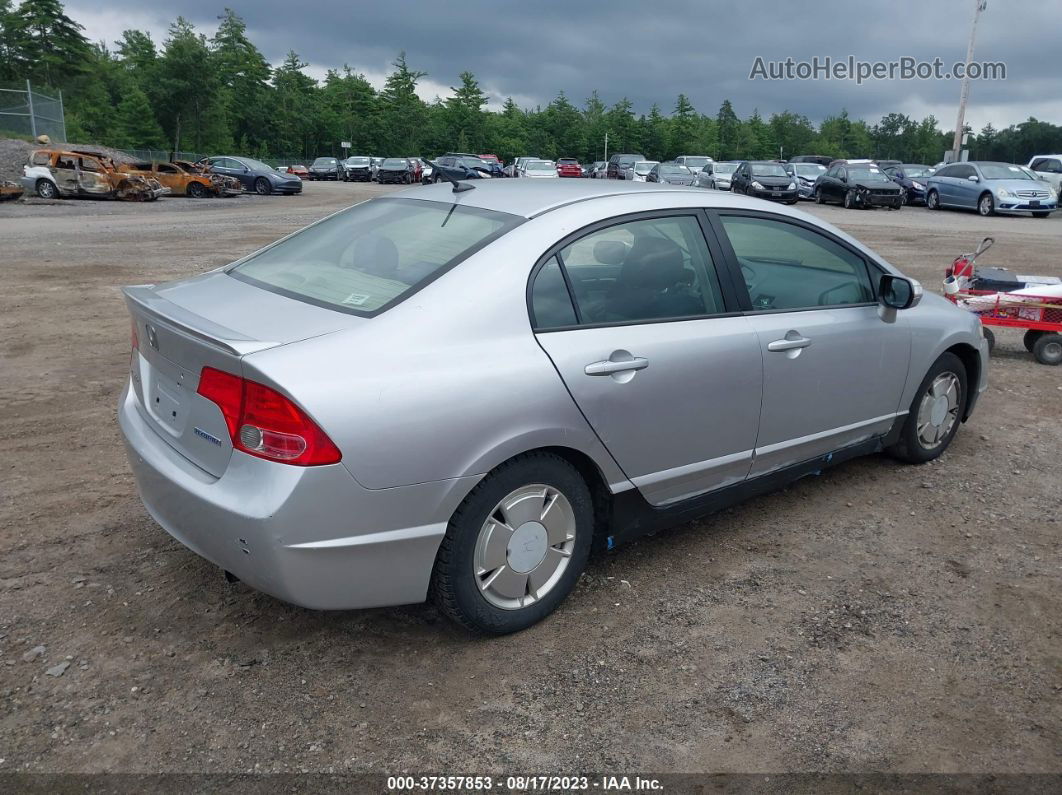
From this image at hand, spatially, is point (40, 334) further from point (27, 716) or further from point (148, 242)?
point (148, 242)

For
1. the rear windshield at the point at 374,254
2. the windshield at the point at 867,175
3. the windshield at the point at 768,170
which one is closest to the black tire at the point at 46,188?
the windshield at the point at 768,170

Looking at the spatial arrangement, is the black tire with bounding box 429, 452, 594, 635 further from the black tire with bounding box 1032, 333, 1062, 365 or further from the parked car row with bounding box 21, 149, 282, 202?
the parked car row with bounding box 21, 149, 282, 202

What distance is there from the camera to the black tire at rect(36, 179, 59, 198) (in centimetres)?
2800

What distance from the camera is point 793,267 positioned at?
4.38m

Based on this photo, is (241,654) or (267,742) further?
(241,654)

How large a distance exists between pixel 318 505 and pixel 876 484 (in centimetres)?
330

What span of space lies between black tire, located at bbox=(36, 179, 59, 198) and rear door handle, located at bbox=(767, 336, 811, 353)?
29541 mm

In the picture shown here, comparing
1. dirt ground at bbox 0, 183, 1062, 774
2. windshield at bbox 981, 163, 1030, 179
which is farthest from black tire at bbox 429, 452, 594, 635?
windshield at bbox 981, 163, 1030, 179

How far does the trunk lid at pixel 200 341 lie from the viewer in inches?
113

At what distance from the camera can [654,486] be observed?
361 cm

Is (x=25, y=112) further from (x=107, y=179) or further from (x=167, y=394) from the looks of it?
(x=167, y=394)

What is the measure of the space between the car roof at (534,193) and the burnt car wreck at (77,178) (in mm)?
28031

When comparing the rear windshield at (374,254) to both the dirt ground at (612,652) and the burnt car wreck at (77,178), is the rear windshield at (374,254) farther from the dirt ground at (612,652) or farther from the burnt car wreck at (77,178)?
the burnt car wreck at (77,178)

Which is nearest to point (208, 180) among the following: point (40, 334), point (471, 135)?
point (40, 334)
